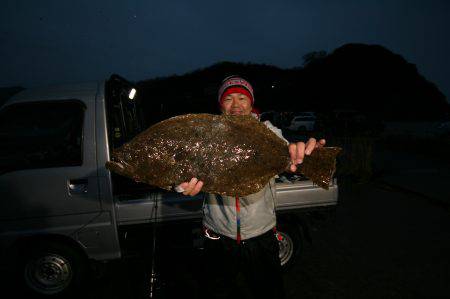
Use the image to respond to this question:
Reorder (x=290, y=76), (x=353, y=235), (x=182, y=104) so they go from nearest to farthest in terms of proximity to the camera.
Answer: (x=353, y=235) → (x=182, y=104) → (x=290, y=76)

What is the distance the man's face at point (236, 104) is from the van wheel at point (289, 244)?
1829mm

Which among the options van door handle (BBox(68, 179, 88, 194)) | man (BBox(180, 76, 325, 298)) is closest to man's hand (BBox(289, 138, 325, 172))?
man (BBox(180, 76, 325, 298))

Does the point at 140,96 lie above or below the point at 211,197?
above

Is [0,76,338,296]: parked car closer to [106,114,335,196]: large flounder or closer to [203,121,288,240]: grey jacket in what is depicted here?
[203,121,288,240]: grey jacket

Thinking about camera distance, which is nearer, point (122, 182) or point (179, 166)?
point (179, 166)

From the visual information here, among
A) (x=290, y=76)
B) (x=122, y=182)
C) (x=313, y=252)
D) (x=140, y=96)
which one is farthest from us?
(x=290, y=76)

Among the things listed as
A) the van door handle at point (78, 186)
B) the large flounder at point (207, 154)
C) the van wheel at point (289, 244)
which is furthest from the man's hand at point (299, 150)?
the van door handle at point (78, 186)

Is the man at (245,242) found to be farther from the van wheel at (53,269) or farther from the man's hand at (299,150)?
the van wheel at (53,269)

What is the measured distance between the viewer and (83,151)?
2.95 m

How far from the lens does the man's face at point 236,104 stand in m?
2.34

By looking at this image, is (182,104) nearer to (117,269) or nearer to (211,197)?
(117,269)

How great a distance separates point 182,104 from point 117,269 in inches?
266

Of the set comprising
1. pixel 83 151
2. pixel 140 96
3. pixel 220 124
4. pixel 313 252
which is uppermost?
pixel 140 96

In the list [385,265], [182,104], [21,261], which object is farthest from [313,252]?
[182,104]
